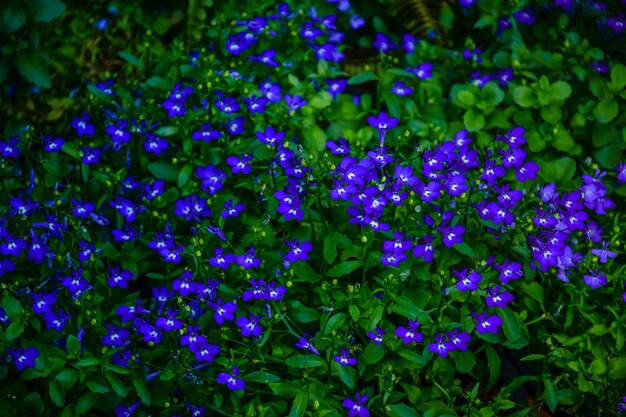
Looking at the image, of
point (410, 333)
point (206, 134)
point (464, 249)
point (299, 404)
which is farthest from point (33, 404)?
point (464, 249)

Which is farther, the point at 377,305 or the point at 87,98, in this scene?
the point at 87,98

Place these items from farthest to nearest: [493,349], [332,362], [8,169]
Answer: [8,169], [493,349], [332,362]

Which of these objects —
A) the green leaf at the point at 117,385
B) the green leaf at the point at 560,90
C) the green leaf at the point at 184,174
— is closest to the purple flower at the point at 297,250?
the green leaf at the point at 184,174

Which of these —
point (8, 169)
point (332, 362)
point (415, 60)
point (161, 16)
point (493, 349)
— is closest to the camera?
point (332, 362)

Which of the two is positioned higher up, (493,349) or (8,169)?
(8,169)

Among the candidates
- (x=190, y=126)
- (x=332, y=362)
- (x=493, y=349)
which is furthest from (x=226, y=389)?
(x=190, y=126)

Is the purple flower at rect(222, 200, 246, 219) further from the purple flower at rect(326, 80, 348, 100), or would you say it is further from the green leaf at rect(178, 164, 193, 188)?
the purple flower at rect(326, 80, 348, 100)

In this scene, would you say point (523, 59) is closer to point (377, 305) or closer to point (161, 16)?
point (377, 305)

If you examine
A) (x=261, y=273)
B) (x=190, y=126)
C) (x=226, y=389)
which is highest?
(x=190, y=126)

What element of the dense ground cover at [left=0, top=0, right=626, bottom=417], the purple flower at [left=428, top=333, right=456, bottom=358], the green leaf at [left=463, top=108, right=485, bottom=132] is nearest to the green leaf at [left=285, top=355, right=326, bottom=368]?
the dense ground cover at [left=0, top=0, right=626, bottom=417]
